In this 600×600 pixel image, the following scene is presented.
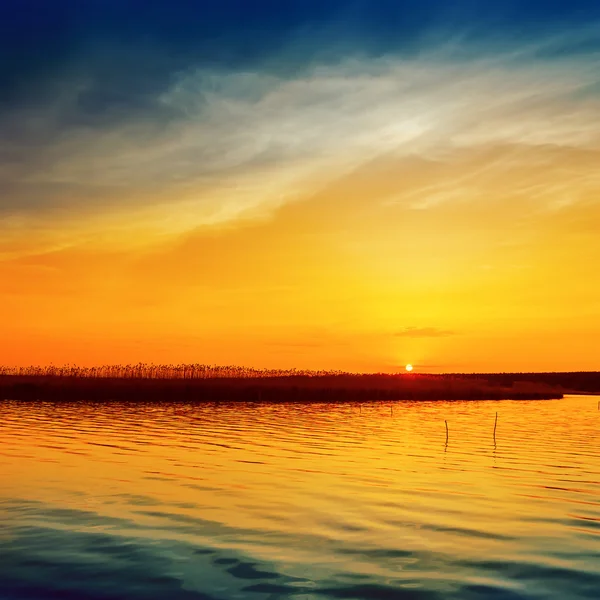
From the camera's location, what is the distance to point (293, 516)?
1944cm

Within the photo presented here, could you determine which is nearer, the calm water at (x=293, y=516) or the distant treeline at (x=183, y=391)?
the calm water at (x=293, y=516)

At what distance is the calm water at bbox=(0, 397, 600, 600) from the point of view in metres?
13.6

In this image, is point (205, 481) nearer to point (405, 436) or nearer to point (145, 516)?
point (145, 516)

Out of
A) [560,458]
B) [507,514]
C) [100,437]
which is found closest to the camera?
[507,514]

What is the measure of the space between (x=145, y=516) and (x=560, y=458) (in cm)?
2154

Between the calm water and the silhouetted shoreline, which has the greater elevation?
the silhouetted shoreline

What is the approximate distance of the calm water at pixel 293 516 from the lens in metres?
13.6

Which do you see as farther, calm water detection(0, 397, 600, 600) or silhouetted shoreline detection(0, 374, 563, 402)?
silhouetted shoreline detection(0, 374, 563, 402)

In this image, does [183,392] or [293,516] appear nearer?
[293,516]

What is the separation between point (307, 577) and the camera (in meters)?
13.8

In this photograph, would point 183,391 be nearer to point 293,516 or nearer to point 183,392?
point 183,392

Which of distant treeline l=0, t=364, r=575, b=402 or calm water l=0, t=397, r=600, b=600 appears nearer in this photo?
calm water l=0, t=397, r=600, b=600

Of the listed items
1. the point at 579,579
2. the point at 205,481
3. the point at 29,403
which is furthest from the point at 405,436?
the point at 29,403

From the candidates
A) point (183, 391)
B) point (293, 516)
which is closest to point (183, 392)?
point (183, 391)
